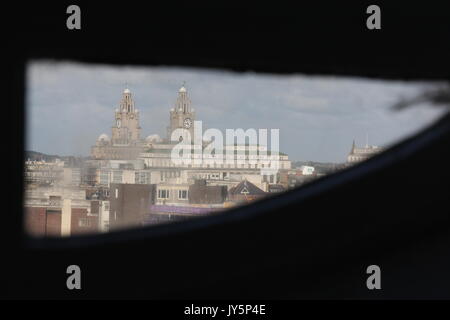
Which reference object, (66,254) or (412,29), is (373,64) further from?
(66,254)

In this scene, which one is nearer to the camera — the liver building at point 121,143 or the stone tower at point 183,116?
the liver building at point 121,143

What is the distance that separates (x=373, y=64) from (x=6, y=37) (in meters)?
0.27

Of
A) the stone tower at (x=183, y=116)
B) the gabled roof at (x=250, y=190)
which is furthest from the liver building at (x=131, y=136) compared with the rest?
the gabled roof at (x=250, y=190)

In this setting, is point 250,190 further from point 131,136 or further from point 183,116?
point 131,136

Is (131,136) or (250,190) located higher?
(131,136)

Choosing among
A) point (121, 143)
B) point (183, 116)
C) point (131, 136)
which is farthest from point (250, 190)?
point (131, 136)

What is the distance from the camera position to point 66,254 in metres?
0.43

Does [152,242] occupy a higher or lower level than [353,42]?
lower

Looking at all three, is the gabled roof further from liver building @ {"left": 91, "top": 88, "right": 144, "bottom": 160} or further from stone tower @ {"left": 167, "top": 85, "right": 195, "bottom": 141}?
stone tower @ {"left": 167, "top": 85, "right": 195, "bottom": 141}

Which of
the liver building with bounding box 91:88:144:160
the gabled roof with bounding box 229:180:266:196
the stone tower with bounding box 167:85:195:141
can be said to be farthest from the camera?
the stone tower with bounding box 167:85:195:141

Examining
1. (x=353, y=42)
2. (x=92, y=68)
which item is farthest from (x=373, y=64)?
(x=92, y=68)

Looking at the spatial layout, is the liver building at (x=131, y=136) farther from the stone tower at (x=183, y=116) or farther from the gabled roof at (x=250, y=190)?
the gabled roof at (x=250, y=190)

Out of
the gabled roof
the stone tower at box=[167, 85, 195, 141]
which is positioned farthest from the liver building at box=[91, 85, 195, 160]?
the gabled roof
